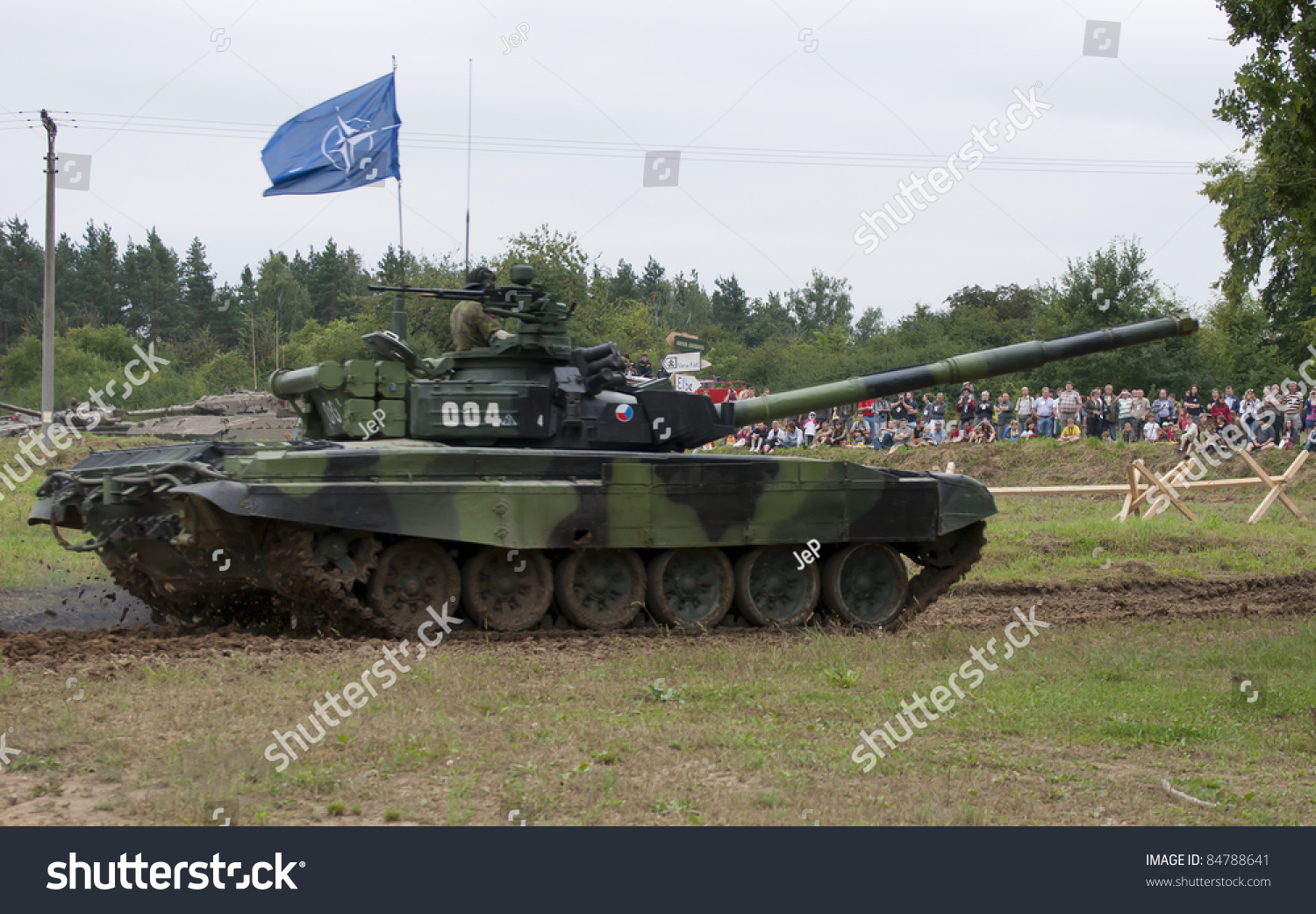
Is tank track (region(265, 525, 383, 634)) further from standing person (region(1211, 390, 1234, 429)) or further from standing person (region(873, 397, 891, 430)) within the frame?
standing person (region(873, 397, 891, 430))

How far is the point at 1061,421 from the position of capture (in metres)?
29.7

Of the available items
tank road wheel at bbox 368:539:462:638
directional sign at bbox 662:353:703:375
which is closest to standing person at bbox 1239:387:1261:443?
directional sign at bbox 662:353:703:375

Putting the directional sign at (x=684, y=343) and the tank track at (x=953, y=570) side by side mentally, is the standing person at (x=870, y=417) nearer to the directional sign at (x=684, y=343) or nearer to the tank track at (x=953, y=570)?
the directional sign at (x=684, y=343)

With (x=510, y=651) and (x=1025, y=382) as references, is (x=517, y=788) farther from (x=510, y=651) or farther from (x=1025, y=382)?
(x=1025, y=382)

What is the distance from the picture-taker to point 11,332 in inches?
2534

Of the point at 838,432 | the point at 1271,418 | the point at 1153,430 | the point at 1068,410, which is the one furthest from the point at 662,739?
the point at 838,432

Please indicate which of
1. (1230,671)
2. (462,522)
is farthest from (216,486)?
(1230,671)

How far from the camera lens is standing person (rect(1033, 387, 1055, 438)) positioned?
29.8 m

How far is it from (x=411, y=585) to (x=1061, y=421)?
69.5 feet

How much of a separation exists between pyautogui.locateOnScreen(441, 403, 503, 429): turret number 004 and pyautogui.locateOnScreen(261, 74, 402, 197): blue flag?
169 inches

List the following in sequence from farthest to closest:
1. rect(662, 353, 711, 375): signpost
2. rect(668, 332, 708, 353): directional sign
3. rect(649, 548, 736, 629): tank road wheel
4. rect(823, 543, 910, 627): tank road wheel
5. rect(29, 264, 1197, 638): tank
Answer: rect(662, 353, 711, 375): signpost, rect(668, 332, 708, 353): directional sign, rect(823, 543, 910, 627): tank road wheel, rect(649, 548, 736, 629): tank road wheel, rect(29, 264, 1197, 638): tank

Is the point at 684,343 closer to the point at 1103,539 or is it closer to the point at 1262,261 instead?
the point at 1103,539

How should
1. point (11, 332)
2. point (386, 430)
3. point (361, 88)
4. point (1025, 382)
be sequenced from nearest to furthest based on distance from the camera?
point (386, 430), point (361, 88), point (1025, 382), point (11, 332)

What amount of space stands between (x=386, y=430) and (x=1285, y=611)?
9.87m
